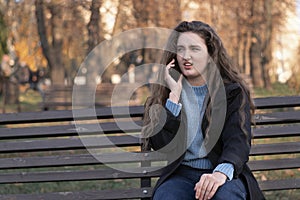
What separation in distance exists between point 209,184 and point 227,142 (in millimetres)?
340

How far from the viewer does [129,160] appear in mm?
4141

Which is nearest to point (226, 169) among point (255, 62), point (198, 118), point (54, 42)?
point (198, 118)

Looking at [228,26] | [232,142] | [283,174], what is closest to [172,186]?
[232,142]

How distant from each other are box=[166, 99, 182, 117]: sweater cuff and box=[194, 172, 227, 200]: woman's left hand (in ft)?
1.44

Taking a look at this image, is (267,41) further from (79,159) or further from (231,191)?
(231,191)

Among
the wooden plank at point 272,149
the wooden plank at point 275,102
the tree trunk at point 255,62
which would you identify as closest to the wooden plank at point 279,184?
the wooden plank at point 272,149

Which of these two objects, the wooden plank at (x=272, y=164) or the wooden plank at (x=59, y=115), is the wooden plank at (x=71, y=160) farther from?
the wooden plank at (x=272, y=164)

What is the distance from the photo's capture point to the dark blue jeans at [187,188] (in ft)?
10.9

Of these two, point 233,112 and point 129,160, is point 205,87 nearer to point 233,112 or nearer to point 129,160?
point 233,112

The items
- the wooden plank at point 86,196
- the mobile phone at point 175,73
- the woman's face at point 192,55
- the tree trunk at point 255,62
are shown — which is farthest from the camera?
the tree trunk at point 255,62

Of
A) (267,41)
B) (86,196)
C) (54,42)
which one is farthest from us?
(267,41)

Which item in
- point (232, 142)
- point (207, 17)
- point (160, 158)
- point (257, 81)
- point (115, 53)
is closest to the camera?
point (232, 142)

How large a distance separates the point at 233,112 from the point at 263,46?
20.1 m

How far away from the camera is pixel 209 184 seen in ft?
10.8
